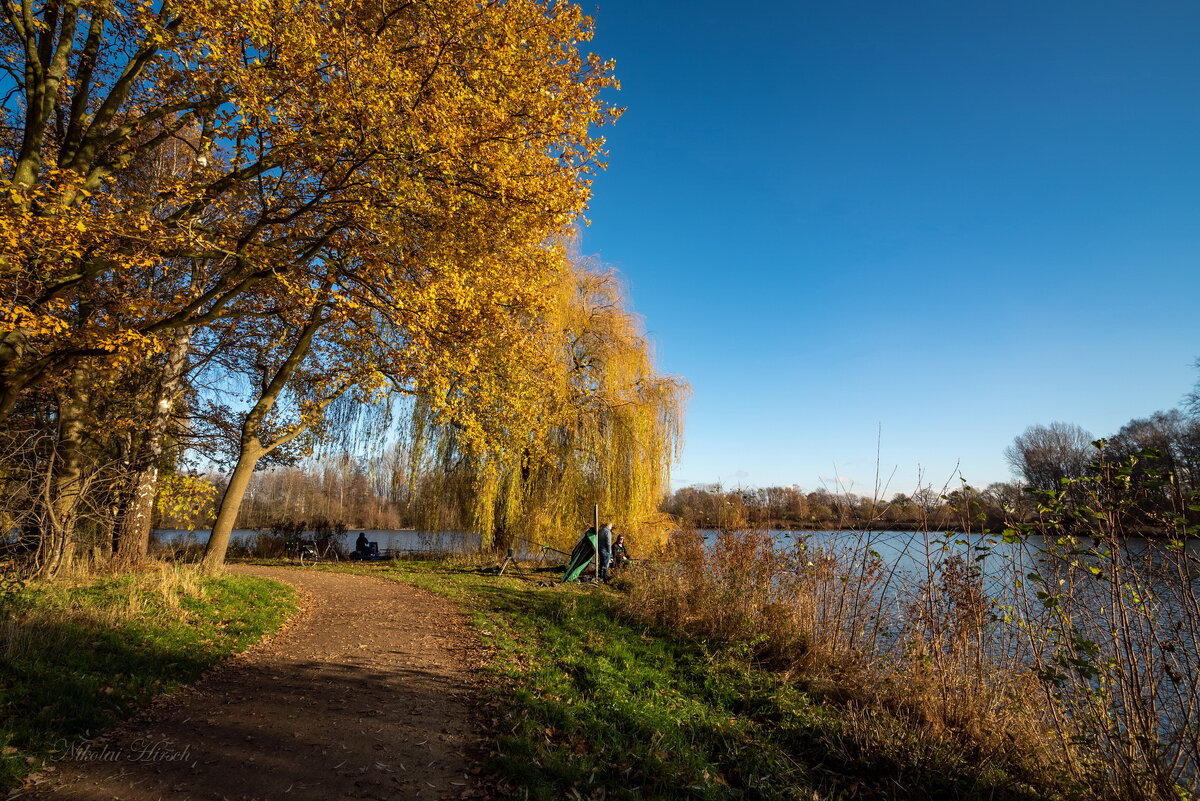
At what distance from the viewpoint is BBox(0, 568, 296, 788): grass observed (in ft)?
11.9

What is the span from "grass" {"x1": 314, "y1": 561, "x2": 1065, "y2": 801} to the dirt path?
42 centimetres

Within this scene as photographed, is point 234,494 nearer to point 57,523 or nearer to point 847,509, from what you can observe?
point 57,523

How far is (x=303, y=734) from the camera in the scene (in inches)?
155

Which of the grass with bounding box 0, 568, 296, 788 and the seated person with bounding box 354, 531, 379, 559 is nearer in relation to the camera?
the grass with bounding box 0, 568, 296, 788

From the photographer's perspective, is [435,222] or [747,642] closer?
[747,642]

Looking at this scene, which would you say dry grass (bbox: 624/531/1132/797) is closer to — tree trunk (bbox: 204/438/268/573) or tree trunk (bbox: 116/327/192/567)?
tree trunk (bbox: 204/438/268/573)

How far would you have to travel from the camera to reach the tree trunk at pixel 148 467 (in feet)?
27.4

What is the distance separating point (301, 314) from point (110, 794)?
7860 mm

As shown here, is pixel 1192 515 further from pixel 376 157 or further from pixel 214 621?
pixel 214 621

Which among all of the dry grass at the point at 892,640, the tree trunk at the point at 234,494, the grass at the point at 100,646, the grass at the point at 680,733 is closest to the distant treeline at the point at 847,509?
the dry grass at the point at 892,640

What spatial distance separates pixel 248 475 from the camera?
33.2ft

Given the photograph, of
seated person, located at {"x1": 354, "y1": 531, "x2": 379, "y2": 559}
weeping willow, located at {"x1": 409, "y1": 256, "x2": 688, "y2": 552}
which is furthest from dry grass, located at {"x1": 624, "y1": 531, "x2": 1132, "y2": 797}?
seated person, located at {"x1": 354, "y1": 531, "x2": 379, "y2": 559}

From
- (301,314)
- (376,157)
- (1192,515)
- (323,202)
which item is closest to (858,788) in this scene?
(1192,515)

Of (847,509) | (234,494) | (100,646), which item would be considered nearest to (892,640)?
(847,509)
